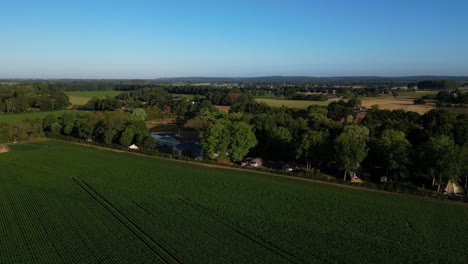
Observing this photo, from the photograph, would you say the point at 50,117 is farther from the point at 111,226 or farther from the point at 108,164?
the point at 111,226

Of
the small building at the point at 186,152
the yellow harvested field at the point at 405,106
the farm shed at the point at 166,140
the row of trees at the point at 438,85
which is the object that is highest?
the row of trees at the point at 438,85

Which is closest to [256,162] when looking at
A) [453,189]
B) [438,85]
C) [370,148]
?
[370,148]

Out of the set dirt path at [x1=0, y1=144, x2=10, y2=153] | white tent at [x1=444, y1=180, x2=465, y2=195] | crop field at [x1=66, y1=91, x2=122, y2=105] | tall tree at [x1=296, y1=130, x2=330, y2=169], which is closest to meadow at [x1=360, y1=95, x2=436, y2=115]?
tall tree at [x1=296, y1=130, x2=330, y2=169]

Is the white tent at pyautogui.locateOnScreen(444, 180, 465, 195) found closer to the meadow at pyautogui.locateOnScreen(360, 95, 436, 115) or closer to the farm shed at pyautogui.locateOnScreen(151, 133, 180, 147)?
the farm shed at pyautogui.locateOnScreen(151, 133, 180, 147)

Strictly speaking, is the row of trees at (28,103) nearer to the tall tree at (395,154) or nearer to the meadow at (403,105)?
the meadow at (403,105)

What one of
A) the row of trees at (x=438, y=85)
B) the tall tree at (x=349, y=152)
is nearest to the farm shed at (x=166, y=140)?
the tall tree at (x=349, y=152)

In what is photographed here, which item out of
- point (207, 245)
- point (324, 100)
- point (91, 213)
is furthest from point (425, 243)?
point (324, 100)

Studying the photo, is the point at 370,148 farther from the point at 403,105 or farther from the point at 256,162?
the point at 403,105

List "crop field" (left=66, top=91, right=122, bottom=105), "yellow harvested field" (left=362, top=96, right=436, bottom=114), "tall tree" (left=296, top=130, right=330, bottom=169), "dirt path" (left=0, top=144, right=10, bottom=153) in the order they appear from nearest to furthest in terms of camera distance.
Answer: "tall tree" (left=296, top=130, right=330, bottom=169), "dirt path" (left=0, top=144, right=10, bottom=153), "yellow harvested field" (left=362, top=96, right=436, bottom=114), "crop field" (left=66, top=91, right=122, bottom=105)

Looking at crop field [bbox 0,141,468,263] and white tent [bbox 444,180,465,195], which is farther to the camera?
white tent [bbox 444,180,465,195]
